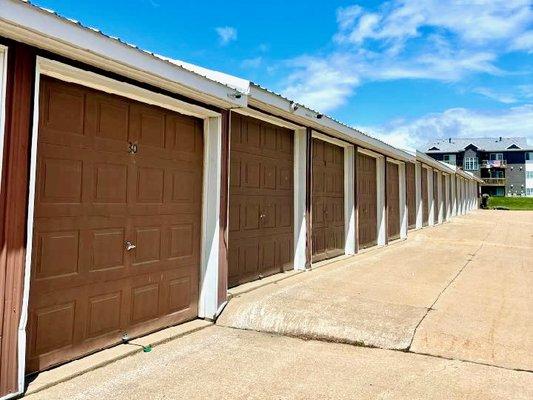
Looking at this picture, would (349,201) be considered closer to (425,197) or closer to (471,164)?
(425,197)

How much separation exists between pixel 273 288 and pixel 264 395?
3002 mm

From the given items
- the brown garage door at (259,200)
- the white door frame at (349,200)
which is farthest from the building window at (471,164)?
the brown garage door at (259,200)

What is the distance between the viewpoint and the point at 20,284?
3410 millimetres

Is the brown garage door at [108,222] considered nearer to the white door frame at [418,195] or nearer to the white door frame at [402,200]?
the white door frame at [402,200]

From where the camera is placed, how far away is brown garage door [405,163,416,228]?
633 inches

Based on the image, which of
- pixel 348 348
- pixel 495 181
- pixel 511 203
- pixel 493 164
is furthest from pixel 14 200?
pixel 493 164

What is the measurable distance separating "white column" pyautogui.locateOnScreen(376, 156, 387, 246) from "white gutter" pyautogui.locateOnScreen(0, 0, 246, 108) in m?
8.25

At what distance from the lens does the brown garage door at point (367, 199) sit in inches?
443

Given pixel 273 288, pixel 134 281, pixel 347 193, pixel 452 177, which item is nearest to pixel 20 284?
pixel 134 281

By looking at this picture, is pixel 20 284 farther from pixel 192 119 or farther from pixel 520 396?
pixel 520 396

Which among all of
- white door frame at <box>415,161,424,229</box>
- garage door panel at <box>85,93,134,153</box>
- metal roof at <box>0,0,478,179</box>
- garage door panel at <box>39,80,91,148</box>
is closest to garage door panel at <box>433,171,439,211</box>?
white door frame at <box>415,161,424,229</box>

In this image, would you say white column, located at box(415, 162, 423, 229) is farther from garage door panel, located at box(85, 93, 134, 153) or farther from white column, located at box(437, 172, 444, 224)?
garage door panel, located at box(85, 93, 134, 153)

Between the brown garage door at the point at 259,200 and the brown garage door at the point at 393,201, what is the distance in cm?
647

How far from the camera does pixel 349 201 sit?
10.4 meters
